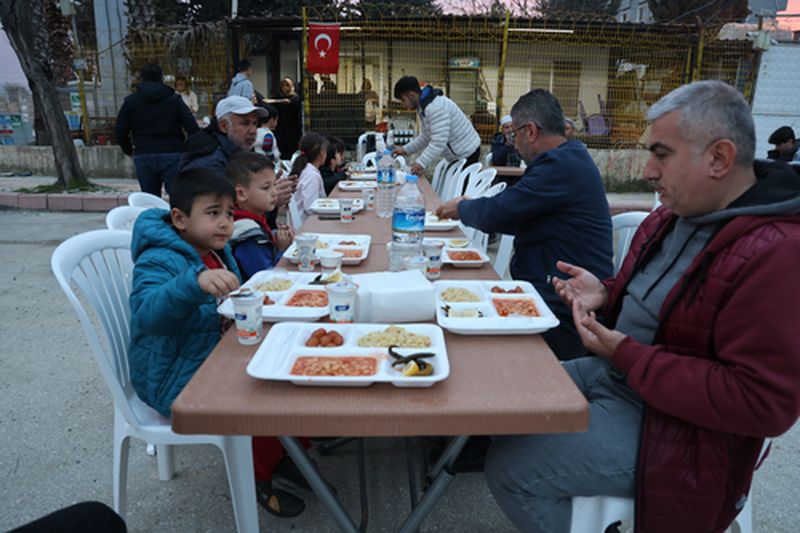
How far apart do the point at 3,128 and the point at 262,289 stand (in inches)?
500

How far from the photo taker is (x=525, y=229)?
2643mm

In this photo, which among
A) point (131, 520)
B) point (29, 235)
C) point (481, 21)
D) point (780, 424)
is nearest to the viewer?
point (780, 424)

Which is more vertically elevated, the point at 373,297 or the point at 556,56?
the point at 556,56

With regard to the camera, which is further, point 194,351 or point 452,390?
point 194,351

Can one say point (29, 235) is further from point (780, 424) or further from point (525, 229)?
point (780, 424)

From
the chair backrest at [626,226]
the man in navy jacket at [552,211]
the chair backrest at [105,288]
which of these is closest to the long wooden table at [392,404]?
the chair backrest at [105,288]

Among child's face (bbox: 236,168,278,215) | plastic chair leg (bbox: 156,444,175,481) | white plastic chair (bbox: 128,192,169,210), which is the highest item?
child's face (bbox: 236,168,278,215)

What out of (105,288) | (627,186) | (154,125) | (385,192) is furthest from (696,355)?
(627,186)

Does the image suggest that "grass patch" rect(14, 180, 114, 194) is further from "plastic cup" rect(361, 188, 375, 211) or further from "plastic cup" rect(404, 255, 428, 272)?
"plastic cup" rect(404, 255, 428, 272)

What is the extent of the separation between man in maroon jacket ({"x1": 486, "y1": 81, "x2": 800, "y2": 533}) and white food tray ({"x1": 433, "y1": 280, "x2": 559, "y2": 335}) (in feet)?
0.43

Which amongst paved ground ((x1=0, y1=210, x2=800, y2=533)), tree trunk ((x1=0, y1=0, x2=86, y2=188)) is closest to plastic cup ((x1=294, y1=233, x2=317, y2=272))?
paved ground ((x1=0, y1=210, x2=800, y2=533))

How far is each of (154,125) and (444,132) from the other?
10.2 feet

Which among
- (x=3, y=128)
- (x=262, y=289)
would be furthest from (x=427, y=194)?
(x=3, y=128)

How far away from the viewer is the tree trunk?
783 cm
